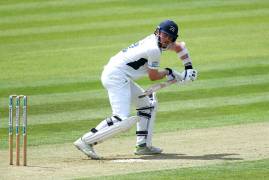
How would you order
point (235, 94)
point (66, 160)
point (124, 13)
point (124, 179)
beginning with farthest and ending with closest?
point (124, 13)
point (235, 94)
point (66, 160)
point (124, 179)

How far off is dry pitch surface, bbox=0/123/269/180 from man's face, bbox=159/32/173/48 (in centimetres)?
144

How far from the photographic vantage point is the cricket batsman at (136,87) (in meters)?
10.8

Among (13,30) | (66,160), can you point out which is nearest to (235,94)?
(66,160)

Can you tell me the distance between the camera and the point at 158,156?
11094 mm

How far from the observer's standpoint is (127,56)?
36.3ft

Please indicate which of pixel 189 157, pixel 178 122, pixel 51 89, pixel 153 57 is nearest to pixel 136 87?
pixel 153 57

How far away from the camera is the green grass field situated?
13.3 metres

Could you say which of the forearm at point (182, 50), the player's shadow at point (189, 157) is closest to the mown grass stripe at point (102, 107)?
the forearm at point (182, 50)

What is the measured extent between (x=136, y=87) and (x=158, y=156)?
37.5 inches

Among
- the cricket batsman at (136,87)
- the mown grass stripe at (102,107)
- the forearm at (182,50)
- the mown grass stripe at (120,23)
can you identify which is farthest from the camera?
the mown grass stripe at (120,23)

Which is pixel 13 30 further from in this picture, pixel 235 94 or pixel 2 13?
pixel 235 94

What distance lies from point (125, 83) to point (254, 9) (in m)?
13.0

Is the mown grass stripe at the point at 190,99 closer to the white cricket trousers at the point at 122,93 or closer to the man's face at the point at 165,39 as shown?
the white cricket trousers at the point at 122,93

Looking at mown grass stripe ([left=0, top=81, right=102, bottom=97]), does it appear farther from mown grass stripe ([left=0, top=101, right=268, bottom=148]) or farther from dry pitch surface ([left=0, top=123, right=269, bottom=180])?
dry pitch surface ([left=0, top=123, right=269, bottom=180])
